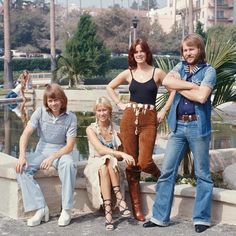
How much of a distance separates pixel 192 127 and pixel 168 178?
1.66 feet

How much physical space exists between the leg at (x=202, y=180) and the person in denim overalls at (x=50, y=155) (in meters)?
1.12

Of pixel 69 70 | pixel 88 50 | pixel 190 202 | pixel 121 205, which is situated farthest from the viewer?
pixel 88 50

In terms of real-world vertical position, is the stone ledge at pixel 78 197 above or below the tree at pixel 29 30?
below

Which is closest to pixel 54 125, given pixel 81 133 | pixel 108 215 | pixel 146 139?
pixel 146 139

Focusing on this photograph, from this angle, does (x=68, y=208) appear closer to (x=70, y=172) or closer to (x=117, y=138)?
(x=70, y=172)

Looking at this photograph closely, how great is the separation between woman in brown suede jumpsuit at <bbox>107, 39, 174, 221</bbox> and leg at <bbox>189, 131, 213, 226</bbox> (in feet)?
1.71

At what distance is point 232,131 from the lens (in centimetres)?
1291

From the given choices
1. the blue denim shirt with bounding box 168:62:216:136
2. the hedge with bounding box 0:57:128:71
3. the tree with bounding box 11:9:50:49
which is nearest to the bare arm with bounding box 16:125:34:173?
the blue denim shirt with bounding box 168:62:216:136

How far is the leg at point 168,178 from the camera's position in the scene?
184 inches

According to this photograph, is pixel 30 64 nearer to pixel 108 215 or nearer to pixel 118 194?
pixel 118 194

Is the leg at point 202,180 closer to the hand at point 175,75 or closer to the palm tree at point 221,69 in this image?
the hand at point 175,75

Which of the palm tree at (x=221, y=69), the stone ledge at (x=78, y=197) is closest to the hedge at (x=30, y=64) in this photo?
the palm tree at (x=221, y=69)

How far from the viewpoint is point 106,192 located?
4.86m

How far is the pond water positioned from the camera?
370 inches
